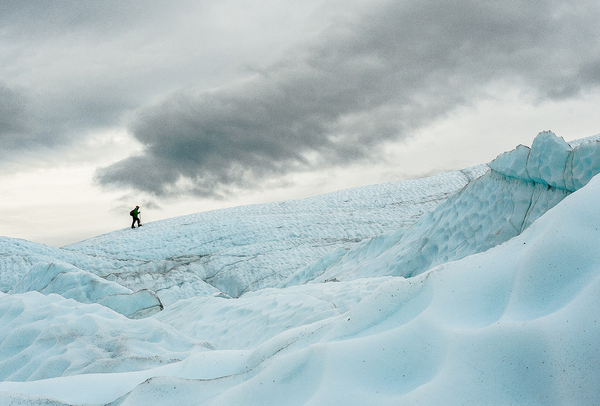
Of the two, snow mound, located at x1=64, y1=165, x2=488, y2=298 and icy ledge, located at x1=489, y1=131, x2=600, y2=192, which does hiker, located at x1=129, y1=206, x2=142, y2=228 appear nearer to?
snow mound, located at x1=64, y1=165, x2=488, y2=298

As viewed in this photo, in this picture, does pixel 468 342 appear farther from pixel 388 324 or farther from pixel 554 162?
pixel 554 162

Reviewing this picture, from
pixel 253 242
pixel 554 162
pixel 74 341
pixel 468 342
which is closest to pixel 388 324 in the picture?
pixel 468 342

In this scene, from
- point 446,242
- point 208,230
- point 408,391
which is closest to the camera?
point 408,391

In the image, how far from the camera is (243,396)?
6.55 feet

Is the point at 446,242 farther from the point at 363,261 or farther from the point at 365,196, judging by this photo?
the point at 365,196

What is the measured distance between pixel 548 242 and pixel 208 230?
47.5 ft

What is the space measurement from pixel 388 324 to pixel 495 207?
19.4 ft

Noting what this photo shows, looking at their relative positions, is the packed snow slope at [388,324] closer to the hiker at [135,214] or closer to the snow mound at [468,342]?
the snow mound at [468,342]

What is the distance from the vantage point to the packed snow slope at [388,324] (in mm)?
1638

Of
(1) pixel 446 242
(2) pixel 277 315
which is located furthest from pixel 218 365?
(1) pixel 446 242

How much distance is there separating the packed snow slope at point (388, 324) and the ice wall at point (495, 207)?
0.03 metres

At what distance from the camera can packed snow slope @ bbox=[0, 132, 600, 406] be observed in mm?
1638

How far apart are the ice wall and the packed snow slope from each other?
3cm

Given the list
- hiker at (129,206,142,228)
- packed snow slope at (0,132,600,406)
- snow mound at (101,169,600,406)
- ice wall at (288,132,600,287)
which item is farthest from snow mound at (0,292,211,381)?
hiker at (129,206,142,228)
